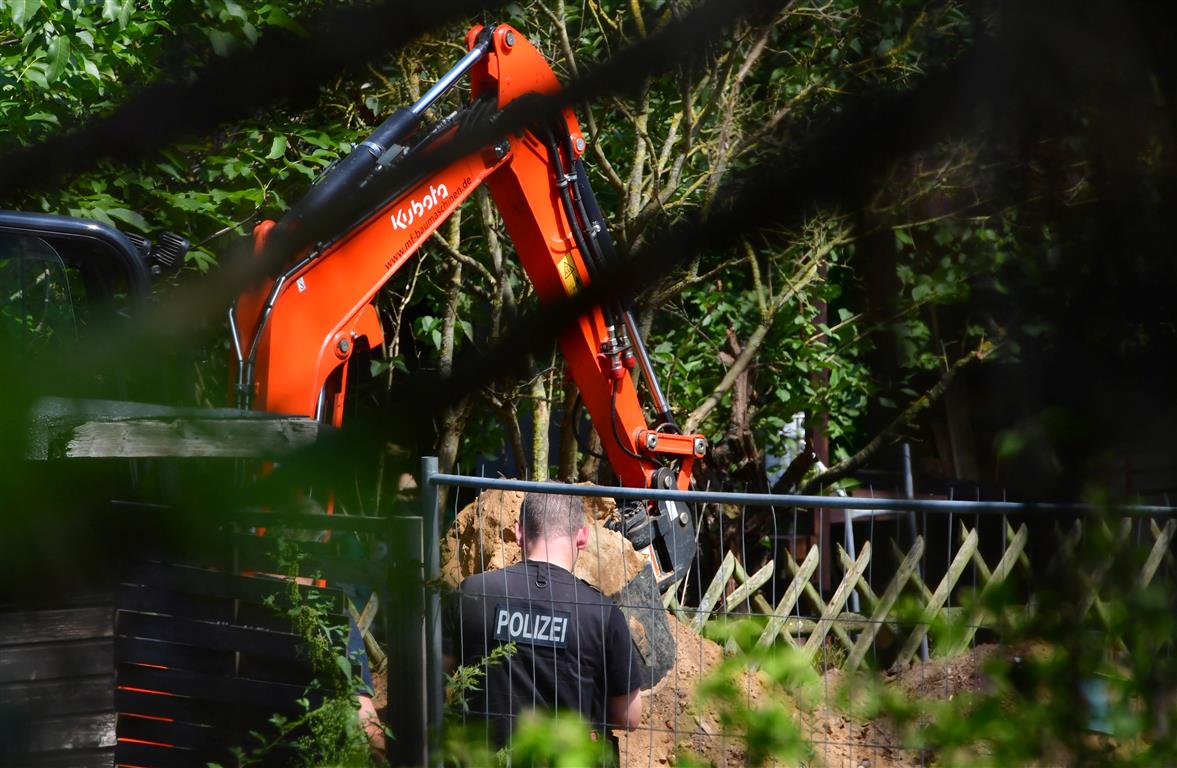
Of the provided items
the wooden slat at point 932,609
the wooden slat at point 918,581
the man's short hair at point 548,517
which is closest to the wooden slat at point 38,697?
the wooden slat at point 932,609

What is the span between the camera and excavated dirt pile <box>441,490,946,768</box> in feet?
10.5

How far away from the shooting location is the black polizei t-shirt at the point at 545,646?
3.73m

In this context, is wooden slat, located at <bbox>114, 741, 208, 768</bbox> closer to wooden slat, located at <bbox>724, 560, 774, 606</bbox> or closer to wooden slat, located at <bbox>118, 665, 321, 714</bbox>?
wooden slat, located at <bbox>118, 665, 321, 714</bbox>

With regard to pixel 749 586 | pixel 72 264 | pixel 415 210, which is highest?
pixel 415 210

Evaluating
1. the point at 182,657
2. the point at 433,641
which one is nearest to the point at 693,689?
the point at 433,641

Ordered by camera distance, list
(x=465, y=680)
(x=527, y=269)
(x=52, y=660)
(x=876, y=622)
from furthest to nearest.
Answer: (x=527, y=269)
(x=465, y=680)
(x=876, y=622)
(x=52, y=660)

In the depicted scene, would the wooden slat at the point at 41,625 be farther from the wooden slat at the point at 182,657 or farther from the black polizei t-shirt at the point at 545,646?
the black polizei t-shirt at the point at 545,646

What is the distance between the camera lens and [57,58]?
459 cm

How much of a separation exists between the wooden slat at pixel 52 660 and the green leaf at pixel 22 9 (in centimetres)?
301

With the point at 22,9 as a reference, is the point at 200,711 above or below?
below

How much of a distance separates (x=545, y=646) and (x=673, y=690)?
38.3 inches

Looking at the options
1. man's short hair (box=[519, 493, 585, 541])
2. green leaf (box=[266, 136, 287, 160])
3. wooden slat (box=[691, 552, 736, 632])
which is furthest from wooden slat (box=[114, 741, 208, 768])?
green leaf (box=[266, 136, 287, 160])

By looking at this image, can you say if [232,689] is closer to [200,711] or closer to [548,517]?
[200,711]

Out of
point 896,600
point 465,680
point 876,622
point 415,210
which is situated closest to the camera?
point 896,600
